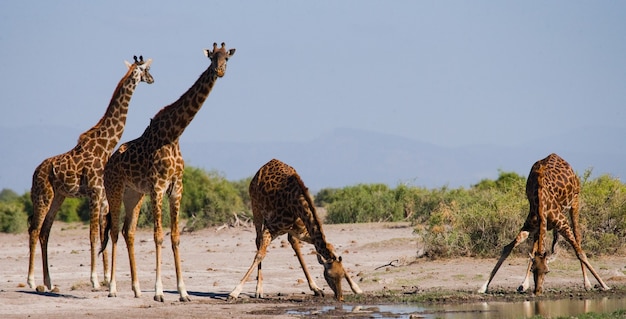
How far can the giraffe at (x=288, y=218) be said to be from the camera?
529 inches

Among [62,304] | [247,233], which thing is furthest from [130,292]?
[247,233]

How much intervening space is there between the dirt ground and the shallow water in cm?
50

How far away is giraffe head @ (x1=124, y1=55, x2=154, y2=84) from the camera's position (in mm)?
15633

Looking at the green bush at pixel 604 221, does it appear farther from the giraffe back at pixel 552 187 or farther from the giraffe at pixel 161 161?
the giraffe at pixel 161 161

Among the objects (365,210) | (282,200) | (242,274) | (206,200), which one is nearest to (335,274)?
(282,200)

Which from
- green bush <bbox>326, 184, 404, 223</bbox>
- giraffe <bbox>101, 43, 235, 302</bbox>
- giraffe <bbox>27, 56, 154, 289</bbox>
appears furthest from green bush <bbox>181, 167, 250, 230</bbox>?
giraffe <bbox>101, 43, 235, 302</bbox>

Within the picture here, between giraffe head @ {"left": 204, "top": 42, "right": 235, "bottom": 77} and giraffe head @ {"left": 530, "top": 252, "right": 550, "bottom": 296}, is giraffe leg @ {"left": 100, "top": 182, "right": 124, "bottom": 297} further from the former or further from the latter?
giraffe head @ {"left": 530, "top": 252, "right": 550, "bottom": 296}

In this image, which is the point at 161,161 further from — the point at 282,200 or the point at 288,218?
the point at 288,218

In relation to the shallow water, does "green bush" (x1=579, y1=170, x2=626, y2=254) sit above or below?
above

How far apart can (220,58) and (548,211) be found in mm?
5126

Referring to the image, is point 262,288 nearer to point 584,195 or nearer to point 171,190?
point 171,190

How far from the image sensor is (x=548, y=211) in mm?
14594

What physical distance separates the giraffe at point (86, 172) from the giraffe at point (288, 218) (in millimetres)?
2376

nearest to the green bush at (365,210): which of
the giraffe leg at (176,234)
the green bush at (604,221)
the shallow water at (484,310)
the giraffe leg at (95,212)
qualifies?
the green bush at (604,221)
